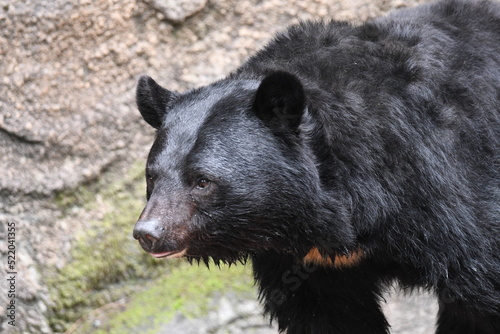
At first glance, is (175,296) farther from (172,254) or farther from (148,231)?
(148,231)

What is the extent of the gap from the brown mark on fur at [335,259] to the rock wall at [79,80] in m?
2.82

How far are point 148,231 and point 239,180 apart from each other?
21.9 inches

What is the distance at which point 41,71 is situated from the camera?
728cm

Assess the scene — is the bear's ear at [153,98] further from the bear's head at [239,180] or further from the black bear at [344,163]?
the bear's head at [239,180]

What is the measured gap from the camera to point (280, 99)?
4660mm

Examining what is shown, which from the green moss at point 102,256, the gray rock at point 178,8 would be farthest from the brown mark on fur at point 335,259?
the gray rock at point 178,8

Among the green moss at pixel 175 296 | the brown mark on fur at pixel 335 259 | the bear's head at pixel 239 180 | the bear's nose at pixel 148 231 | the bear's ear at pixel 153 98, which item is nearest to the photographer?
the bear's nose at pixel 148 231

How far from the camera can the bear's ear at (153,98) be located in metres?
5.13

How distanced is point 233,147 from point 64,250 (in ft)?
10.4

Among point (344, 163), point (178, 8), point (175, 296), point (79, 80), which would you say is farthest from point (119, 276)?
point (344, 163)

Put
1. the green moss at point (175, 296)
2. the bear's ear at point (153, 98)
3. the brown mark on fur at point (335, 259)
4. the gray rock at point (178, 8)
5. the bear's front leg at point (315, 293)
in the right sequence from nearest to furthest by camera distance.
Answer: the bear's ear at point (153, 98)
the brown mark on fur at point (335, 259)
the bear's front leg at point (315, 293)
the green moss at point (175, 296)
the gray rock at point (178, 8)

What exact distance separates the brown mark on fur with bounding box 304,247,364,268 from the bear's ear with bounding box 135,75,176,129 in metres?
1.20

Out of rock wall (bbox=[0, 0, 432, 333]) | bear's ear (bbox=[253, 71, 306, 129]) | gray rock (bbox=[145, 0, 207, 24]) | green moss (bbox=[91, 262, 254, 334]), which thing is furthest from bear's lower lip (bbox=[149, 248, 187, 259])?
gray rock (bbox=[145, 0, 207, 24])

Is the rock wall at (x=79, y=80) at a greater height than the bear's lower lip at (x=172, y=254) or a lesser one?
lesser
